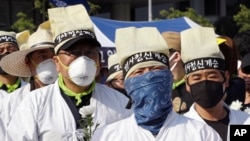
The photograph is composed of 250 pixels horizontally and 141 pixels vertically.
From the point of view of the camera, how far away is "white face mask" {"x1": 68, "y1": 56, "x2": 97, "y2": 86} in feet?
16.2

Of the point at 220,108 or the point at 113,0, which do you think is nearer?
the point at 220,108

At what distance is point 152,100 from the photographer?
3.97m

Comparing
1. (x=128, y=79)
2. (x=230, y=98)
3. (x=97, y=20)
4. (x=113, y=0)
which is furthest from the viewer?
(x=113, y=0)

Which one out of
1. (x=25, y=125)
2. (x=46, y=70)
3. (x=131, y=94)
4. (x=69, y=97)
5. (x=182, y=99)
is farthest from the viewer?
(x=46, y=70)

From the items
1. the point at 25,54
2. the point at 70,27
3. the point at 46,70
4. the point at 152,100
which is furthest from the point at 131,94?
the point at 25,54

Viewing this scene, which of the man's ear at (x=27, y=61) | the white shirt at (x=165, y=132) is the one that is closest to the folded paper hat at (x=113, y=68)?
the man's ear at (x=27, y=61)

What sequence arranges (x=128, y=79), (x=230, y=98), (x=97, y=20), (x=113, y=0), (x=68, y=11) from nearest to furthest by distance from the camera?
1. (x=128, y=79)
2. (x=68, y=11)
3. (x=230, y=98)
4. (x=97, y=20)
5. (x=113, y=0)

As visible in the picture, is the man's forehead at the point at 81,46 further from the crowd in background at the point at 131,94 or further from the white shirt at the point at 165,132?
the white shirt at the point at 165,132

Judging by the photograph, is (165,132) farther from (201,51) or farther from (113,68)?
(113,68)

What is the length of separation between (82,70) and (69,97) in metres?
0.22

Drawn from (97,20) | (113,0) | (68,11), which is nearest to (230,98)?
(68,11)

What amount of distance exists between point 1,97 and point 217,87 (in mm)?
2710

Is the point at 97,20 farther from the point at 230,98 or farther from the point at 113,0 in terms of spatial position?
the point at 113,0

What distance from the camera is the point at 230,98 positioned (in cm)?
620
